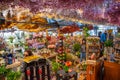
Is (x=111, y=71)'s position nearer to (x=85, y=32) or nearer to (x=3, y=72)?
(x=85, y=32)

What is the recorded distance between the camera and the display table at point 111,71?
4.12m

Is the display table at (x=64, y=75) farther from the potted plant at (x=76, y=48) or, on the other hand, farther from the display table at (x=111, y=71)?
the potted plant at (x=76, y=48)

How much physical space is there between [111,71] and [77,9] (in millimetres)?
1666

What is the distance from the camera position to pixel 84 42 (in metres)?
5.25

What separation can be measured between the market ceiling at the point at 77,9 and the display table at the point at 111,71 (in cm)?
95

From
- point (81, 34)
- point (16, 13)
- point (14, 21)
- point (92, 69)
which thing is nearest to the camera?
point (16, 13)

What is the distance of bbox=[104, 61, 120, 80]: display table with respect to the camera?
13.5 feet

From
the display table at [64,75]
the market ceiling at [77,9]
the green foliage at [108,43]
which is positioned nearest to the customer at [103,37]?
the green foliage at [108,43]

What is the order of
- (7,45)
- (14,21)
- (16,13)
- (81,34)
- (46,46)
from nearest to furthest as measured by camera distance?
(16,13) < (14,21) < (7,45) < (46,46) < (81,34)

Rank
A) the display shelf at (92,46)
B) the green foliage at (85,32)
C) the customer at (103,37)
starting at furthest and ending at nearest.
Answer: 1. the customer at (103,37)
2. the display shelf at (92,46)
3. the green foliage at (85,32)

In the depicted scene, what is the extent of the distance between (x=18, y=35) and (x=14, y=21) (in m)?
0.37

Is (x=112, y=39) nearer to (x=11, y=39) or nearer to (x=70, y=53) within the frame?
(x=70, y=53)

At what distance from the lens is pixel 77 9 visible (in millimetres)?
3465

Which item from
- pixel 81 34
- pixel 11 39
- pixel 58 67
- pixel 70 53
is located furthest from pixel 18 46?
pixel 81 34
